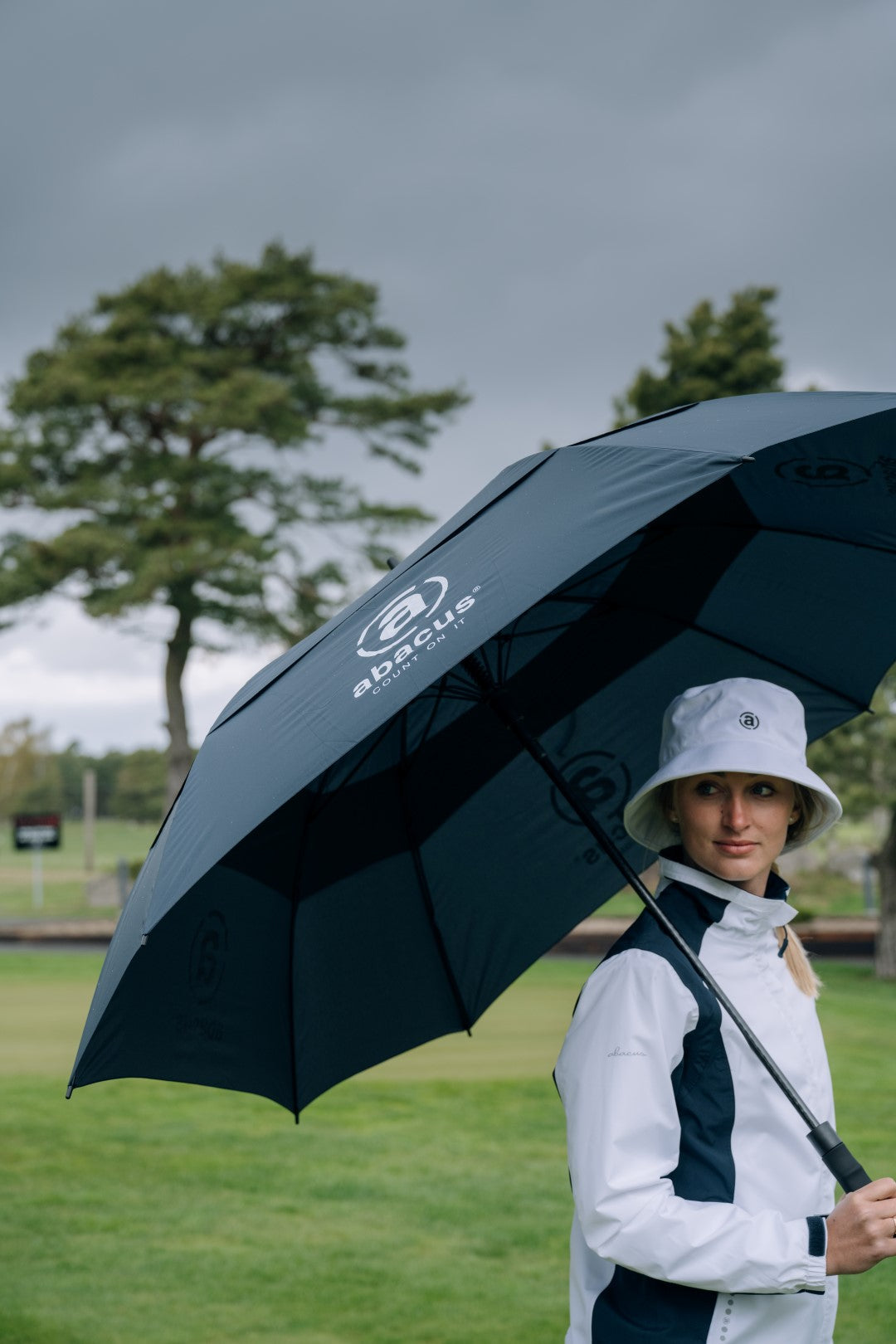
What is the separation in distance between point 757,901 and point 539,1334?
3178 mm

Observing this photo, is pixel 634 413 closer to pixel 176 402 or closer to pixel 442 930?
pixel 176 402

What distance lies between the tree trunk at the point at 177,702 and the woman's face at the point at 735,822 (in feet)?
Answer: 102

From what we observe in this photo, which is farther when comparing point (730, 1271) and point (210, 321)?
point (210, 321)

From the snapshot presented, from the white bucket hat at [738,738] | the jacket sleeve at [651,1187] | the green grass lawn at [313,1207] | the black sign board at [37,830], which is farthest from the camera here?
the black sign board at [37,830]

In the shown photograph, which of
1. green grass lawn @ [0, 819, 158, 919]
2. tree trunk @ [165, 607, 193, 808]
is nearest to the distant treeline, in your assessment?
green grass lawn @ [0, 819, 158, 919]

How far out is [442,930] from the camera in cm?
315

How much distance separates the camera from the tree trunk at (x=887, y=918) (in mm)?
14922

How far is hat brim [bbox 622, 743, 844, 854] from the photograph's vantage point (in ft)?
6.68

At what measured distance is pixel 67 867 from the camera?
49812 millimetres

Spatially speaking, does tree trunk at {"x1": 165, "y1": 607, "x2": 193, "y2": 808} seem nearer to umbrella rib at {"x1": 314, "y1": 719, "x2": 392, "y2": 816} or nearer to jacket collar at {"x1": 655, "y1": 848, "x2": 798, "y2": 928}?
umbrella rib at {"x1": 314, "y1": 719, "x2": 392, "y2": 816}

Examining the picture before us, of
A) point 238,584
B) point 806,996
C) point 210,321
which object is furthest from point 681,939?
point 210,321

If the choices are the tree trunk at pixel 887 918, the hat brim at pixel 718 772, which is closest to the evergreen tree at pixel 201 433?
the tree trunk at pixel 887 918

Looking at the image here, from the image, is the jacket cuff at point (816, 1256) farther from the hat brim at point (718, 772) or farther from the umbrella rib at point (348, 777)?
the umbrella rib at point (348, 777)

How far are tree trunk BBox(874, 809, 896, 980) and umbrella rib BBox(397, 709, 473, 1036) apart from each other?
12.5 meters
